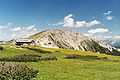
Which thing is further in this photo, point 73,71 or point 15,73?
point 73,71

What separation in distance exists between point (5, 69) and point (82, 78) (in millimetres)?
10470

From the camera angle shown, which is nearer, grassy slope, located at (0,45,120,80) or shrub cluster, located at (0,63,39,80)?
shrub cluster, located at (0,63,39,80)

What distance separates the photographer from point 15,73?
28000 millimetres

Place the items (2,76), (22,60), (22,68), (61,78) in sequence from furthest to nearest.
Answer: (22,60) → (61,78) → (22,68) → (2,76)

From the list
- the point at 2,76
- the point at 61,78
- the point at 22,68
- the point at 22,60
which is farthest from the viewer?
the point at 22,60

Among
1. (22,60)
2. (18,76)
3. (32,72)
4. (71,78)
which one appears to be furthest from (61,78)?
(22,60)

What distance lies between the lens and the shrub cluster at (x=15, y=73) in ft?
89.7

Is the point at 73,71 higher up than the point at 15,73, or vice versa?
the point at 15,73

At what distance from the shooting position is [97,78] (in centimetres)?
3375

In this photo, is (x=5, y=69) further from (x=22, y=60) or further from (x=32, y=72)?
(x=22, y=60)

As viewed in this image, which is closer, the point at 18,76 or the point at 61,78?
the point at 18,76

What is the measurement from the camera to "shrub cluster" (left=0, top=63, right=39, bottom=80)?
27344 millimetres

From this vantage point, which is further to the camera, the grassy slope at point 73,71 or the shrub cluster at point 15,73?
the grassy slope at point 73,71

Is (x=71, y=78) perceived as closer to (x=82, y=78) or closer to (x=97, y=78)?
(x=82, y=78)
